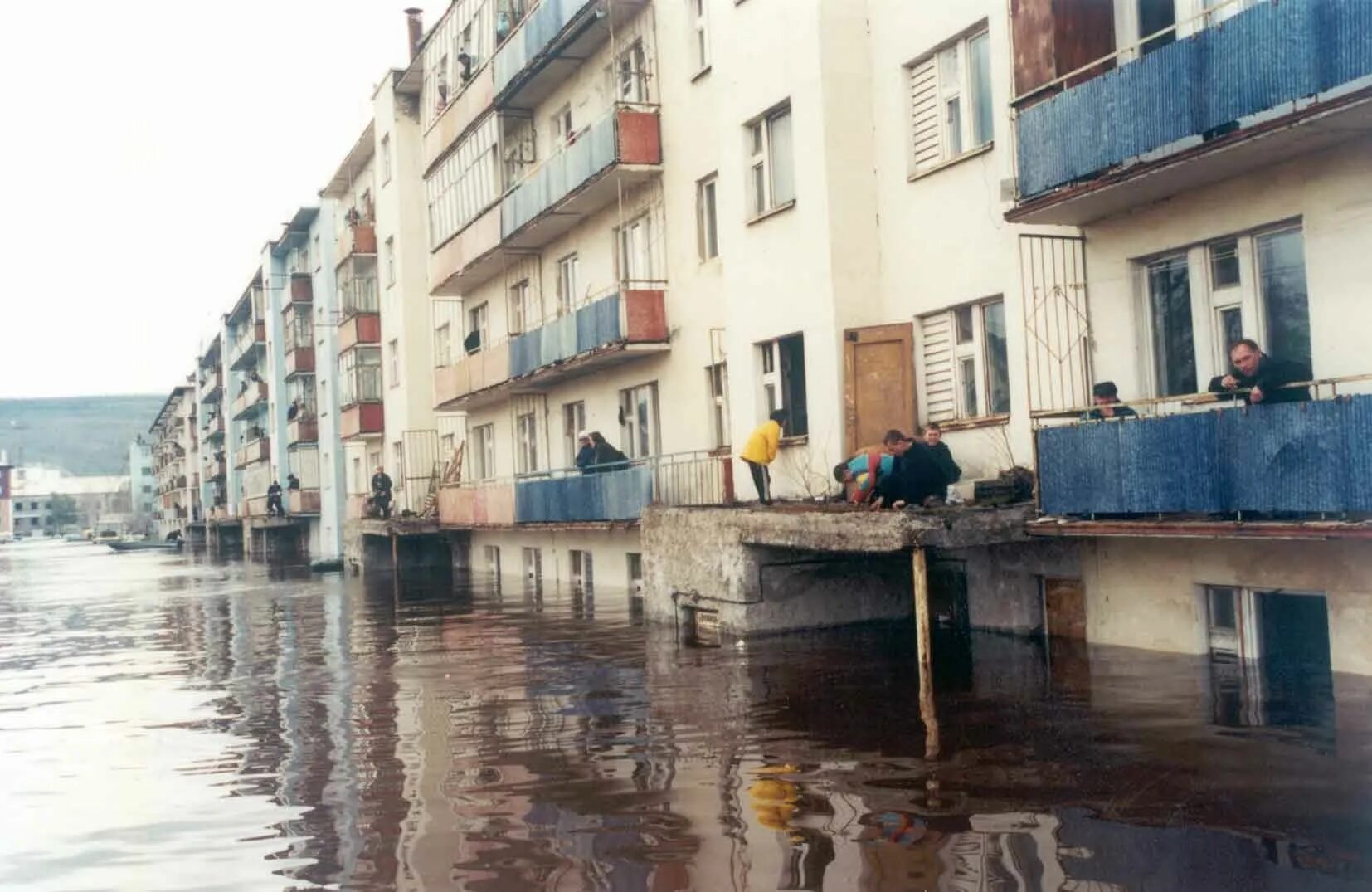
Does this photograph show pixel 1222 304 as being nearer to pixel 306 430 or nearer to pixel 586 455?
pixel 586 455

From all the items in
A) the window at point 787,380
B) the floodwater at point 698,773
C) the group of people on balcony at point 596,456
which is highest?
the window at point 787,380

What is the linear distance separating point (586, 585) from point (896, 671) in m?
16.3

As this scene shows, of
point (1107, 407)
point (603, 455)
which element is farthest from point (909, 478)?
point (603, 455)

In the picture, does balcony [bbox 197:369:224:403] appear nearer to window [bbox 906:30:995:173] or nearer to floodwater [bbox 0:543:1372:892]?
floodwater [bbox 0:543:1372:892]

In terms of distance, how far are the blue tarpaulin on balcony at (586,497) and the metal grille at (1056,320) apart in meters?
8.43

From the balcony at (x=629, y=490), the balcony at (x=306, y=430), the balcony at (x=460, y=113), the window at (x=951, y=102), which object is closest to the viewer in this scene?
the window at (x=951, y=102)

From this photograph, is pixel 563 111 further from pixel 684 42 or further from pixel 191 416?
pixel 191 416

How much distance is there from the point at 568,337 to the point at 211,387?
7954 cm

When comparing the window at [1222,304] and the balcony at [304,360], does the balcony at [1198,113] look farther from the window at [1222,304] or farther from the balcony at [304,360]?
the balcony at [304,360]

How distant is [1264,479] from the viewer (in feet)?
37.6

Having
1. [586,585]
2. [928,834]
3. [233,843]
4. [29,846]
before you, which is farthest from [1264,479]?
[586,585]

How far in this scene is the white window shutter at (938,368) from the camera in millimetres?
17188

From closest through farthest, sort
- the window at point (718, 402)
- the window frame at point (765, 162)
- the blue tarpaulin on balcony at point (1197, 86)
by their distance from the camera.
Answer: the blue tarpaulin on balcony at point (1197, 86) < the window frame at point (765, 162) < the window at point (718, 402)

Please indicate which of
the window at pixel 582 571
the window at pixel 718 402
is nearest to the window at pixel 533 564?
the window at pixel 582 571
